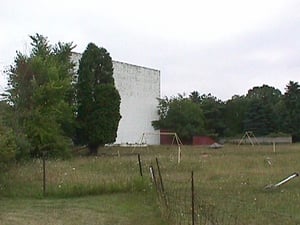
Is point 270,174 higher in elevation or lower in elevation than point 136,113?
lower

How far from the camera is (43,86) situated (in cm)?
2908

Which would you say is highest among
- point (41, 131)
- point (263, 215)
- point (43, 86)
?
point (43, 86)

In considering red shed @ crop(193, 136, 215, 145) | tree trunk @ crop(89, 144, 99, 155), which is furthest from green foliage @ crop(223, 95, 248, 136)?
tree trunk @ crop(89, 144, 99, 155)

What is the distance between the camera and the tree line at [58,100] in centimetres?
2823

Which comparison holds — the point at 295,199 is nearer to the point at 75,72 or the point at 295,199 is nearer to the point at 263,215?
the point at 263,215

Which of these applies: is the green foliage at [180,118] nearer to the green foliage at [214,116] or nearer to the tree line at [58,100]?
the green foliage at [214,116]

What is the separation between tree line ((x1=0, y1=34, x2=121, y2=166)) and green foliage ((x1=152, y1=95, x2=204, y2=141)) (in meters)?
21.0

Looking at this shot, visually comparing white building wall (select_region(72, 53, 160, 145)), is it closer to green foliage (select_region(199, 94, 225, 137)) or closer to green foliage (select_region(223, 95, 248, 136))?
green foliage (select_region(199, 94, 225, 137))

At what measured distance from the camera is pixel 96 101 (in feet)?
115

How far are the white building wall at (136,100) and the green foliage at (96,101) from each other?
1343 cm

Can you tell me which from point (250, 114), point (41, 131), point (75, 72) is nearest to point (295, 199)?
point (41, 131)

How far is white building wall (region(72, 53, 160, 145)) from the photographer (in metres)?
50.9

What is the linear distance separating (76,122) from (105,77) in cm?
386

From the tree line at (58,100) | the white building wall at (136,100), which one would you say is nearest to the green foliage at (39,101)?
the tree line at (58,100)
